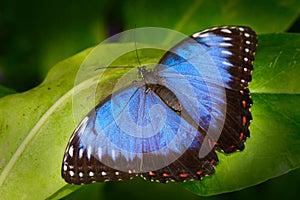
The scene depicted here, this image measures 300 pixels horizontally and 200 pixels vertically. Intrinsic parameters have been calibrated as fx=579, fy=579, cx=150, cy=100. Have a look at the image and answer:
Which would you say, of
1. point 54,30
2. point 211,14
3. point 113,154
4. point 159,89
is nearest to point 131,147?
point 113,154

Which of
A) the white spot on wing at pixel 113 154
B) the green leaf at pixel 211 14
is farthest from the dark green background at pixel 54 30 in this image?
the white spot on wing at pixel 113 154

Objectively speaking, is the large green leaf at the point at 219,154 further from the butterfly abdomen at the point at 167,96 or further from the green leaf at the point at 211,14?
the green leaf at the point at 211,14

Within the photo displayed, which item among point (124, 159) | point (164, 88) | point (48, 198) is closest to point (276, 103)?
point (164, 88)

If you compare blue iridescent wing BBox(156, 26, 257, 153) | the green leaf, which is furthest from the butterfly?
the green leaf

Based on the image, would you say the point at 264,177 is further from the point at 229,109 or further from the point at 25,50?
the point at 25,50

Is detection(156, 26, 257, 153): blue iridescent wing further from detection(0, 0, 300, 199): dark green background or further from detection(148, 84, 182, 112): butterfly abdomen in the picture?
detection(0, 0, 300, 199): dark green background
